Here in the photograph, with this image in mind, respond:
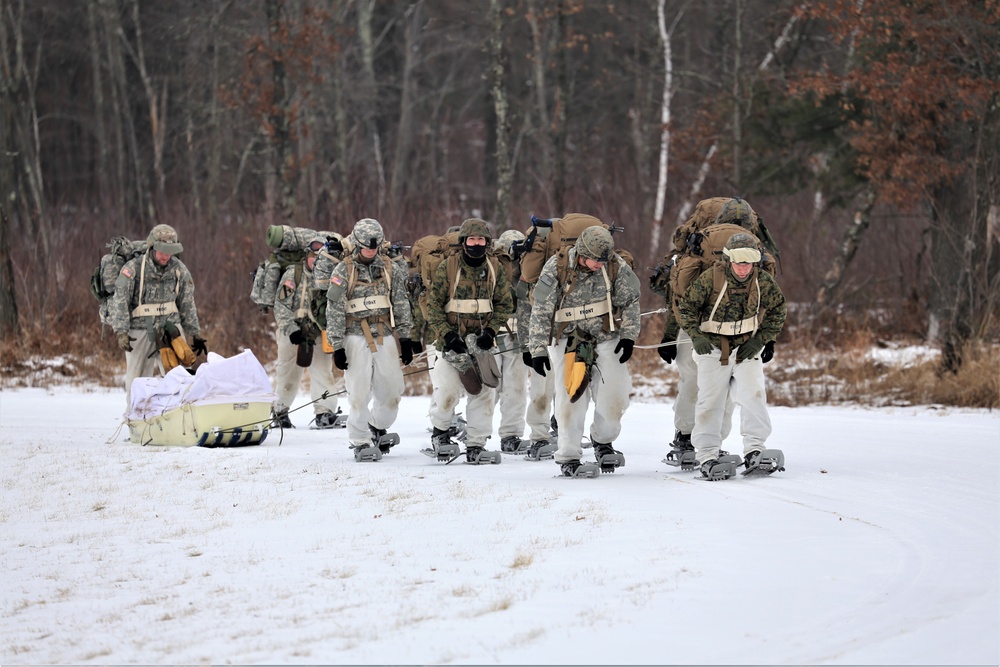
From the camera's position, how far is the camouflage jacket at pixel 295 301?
15008mm

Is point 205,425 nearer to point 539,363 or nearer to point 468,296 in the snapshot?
point 468,296

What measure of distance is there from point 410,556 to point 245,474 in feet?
11.8

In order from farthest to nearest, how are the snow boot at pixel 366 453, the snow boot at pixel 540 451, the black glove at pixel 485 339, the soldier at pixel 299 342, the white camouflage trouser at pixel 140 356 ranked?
1. the soldier at pixel 299 342
2. the white camouflage trouser at pixel 140 356
3. the snow boot at pixel 540 451
4. the snow boot at pixel 366 453
5. the black glove at pixel 485 339

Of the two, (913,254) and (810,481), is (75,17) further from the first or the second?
(810,481)

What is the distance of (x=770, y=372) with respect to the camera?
61.9 ft

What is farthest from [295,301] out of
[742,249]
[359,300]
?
[742,249]

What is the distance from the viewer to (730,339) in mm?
10469

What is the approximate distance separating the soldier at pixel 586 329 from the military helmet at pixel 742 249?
0.88 meters

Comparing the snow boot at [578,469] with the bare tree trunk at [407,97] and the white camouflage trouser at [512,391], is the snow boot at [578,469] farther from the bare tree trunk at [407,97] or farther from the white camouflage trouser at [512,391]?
the bare tree trunk at [407,97]

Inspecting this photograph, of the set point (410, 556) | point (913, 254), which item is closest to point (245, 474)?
point (410, 556)

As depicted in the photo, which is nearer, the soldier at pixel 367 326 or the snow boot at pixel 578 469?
the snow boot at pixel 578 469

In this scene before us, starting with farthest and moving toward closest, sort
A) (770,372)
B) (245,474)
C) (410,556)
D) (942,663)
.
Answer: (770,372)
(245,474)
(410,556)
(942,663)

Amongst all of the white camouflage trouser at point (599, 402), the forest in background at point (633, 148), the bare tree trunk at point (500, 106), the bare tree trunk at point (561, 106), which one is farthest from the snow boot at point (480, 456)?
the bare tree trunk at point (561, 106)

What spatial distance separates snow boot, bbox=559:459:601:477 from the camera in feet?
35.4
